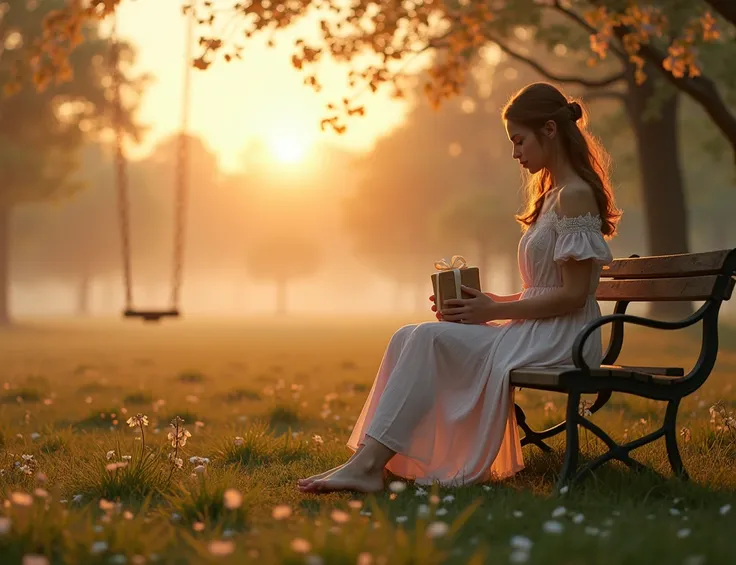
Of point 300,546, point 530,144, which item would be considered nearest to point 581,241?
point 530,144

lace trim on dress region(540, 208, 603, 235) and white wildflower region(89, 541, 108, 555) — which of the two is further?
lace trim on dress region(540, 208, 603, 235)

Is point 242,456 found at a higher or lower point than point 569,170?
lower

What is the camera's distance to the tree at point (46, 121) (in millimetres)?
28328

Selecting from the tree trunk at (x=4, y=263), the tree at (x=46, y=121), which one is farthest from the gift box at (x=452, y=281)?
the tree trunk at (x=4, y=263)

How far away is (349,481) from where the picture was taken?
15.4 feet

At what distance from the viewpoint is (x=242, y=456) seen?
5.80m

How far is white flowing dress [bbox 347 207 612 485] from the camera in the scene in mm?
4785

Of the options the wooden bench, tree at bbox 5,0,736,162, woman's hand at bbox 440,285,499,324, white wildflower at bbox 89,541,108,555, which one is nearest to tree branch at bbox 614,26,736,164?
tree at bbox 5,0,736,162

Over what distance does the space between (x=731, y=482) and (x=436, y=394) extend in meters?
1.61

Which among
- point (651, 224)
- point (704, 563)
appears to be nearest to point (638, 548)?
point (704, 563)

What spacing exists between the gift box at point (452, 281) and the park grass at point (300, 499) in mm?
1060

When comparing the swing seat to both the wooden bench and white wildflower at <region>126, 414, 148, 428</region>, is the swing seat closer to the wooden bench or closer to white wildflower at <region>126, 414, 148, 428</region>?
white wildflower at <region>126, 414, 148, 428</region>

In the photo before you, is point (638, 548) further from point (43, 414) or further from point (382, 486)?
point (43, 414)

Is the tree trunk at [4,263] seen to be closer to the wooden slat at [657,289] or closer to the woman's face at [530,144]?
the wooden slat at [657,289]
